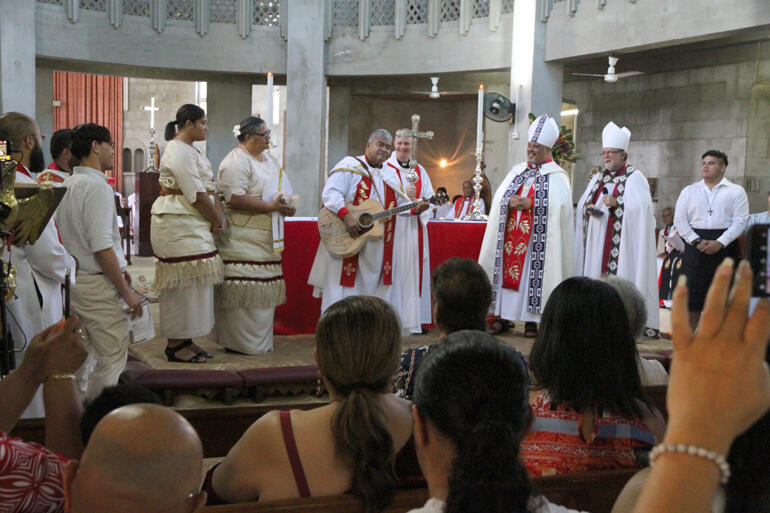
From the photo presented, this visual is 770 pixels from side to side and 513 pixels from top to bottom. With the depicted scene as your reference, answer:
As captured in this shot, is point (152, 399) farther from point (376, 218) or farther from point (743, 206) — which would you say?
point (743, 206)

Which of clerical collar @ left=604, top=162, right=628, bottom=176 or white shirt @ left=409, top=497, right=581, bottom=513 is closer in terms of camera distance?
white shirt @ left=409, top=497, right=581, bottom=513

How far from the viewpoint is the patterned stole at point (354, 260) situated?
6406mm

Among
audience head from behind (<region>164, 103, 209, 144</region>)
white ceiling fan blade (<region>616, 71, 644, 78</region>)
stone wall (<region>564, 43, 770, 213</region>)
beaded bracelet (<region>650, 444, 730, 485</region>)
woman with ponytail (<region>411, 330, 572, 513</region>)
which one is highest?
white ceiling fan blade (<region>616, 71, 644, 78</region>)

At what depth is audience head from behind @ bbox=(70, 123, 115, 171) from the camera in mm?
3998

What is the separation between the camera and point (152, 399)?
1.88 m

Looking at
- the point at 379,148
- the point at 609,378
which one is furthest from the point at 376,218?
the point at 609,378

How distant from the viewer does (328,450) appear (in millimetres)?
1880

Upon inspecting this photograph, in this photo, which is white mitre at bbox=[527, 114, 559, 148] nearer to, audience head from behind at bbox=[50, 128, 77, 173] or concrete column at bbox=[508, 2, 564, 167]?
audience head from behind at bbox=[50, 128, 77, 173]

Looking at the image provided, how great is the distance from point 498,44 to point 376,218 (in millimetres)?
6802

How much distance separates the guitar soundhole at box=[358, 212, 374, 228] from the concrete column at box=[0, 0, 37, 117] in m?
7.68

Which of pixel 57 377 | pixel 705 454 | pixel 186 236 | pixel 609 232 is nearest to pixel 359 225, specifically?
pixel 186 236

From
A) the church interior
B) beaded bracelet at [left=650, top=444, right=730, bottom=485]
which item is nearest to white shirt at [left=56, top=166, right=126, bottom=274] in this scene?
beaded bracelet at [left=650, top=444, right=730, bottom=485]

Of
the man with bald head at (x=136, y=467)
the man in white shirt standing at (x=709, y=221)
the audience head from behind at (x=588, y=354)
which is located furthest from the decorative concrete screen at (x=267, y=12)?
the man with bald head at (x=136, y=467)

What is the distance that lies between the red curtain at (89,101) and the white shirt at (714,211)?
58.5ft
